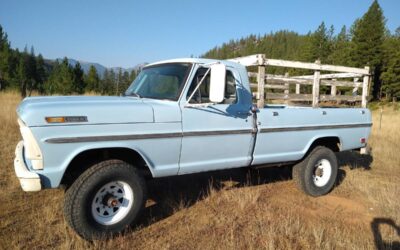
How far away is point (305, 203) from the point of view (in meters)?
5.35

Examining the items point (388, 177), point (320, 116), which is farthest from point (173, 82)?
point (388, 177)

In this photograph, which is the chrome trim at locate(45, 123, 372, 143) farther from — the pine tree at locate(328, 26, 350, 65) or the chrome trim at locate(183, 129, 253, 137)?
the pine tree at locate(328, 26, 350, 65)

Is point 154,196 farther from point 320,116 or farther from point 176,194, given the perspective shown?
point 320,116

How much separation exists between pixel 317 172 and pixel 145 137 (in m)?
3.55

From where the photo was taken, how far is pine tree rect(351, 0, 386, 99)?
4041cm

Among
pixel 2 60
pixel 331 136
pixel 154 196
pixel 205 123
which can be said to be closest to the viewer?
pixel 205 123

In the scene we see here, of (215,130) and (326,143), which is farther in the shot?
(326,143)

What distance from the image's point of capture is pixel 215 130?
14.3 feet

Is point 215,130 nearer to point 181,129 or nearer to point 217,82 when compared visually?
point 181,129

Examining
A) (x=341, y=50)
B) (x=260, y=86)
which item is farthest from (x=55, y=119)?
(x=341, y=50)

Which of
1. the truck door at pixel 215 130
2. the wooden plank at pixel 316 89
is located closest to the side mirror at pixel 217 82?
the truck door at pixel 215 130

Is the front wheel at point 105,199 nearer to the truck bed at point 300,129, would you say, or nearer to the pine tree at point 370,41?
the truck bed at point 300,129

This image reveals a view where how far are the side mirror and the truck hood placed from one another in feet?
2.52

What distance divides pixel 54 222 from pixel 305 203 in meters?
3.78
